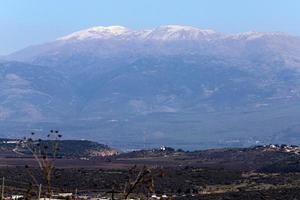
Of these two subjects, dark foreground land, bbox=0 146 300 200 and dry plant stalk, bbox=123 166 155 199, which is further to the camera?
dark foreground land, bbox=0 146 300 200

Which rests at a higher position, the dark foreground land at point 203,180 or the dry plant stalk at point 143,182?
the dark foreground land at point 203,180

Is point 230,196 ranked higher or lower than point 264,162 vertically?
lower

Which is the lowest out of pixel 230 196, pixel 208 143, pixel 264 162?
pixel 230 196

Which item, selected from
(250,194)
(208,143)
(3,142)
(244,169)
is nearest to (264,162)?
(244,169)

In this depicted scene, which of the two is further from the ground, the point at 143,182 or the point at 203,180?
the point at 203,180

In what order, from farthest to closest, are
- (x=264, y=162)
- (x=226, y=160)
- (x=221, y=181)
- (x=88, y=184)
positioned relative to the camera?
1. (x=226, y=160)
2. (x=264, y=162)
3. (x=221, y=181)
4. (x=88, y=184)

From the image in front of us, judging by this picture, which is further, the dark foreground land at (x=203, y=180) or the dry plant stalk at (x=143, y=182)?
the dark foreground land at (x=203, y=180)

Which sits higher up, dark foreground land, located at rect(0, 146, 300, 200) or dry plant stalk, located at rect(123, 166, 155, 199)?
dark foreground land, located at rect(0, 146, 300, 200)

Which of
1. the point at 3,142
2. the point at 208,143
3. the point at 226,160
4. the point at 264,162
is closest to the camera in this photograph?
the point at 264,162

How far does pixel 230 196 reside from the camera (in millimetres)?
45781

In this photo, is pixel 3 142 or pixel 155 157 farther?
pixel 3 142

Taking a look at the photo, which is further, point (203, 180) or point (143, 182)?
point (203, 180)

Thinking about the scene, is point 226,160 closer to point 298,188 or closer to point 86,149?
point 86,149

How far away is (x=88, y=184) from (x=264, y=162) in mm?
26807
